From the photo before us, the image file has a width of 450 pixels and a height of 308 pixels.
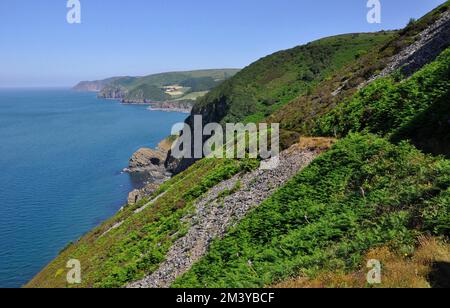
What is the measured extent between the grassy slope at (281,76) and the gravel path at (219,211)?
2220 inches

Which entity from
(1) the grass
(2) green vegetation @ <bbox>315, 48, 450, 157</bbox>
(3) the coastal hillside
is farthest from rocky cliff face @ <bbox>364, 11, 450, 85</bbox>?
(1) the grass

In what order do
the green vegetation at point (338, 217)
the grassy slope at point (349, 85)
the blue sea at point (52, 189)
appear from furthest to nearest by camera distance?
the blue sea at point (52, 189), the grassy slope at point (349, 85), the green vegetation at point (338, 217)

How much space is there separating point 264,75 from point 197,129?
30270mm

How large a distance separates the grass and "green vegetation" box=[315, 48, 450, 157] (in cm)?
638

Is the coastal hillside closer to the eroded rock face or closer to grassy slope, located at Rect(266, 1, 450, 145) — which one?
grassy slope, located at Rect(266, 1, 450, 145)

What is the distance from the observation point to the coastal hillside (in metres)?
10.1

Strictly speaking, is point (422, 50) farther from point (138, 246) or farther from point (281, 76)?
point (281, 76)

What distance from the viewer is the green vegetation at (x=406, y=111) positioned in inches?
616

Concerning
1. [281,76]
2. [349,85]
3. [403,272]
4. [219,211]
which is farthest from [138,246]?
[281,76]

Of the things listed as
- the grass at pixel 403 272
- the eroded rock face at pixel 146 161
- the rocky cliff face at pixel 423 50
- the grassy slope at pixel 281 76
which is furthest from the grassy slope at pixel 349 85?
the eroded rock face at pixel 146 161

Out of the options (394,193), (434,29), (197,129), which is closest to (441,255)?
(394,193)

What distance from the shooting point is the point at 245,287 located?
11328 mm

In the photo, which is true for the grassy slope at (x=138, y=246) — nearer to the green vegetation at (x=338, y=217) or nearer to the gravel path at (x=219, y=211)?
the gravel path at (x=219, y=211)
